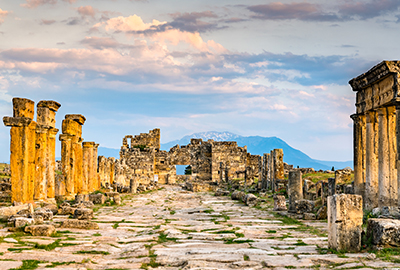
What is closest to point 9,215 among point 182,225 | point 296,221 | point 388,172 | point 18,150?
point 18,150

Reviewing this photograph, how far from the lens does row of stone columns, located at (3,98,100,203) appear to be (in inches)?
580

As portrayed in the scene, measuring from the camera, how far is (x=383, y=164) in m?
Answer: 13.6

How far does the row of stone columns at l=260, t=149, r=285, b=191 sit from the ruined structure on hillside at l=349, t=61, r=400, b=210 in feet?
29.3

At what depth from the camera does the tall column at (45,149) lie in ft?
55.0

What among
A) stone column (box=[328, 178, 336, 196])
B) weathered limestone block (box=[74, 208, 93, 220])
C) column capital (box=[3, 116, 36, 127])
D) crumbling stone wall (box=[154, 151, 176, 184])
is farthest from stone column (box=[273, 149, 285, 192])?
crumbling stone wall (box=[154, 151, 176, 184])

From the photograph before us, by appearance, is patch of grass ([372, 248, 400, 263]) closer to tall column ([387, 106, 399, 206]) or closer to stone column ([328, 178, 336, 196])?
tall column ([387, 106, 399, 206])

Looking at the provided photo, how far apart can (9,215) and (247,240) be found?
7045 millimetres

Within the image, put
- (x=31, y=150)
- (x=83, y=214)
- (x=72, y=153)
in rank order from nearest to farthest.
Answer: (x=83, y=214), (x=31, y=150), (x=72, y=153)

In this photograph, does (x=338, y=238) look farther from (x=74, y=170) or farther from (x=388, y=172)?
(x=74, y=170)

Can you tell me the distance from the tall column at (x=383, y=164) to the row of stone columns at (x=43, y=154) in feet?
40.8

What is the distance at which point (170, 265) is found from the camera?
699 centimetres

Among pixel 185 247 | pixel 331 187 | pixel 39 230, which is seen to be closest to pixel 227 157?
pixel 331 187

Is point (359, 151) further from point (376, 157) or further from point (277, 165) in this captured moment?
point (277, 165)

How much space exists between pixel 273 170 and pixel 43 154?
14494mm
